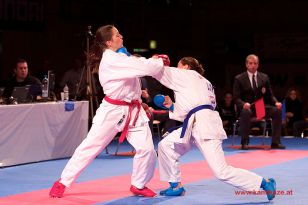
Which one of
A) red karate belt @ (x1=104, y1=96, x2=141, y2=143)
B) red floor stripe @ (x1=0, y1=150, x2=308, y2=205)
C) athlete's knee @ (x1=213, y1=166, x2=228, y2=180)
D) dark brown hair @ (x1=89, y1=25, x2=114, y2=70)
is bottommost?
red floor stripe @ (x1=0, y1=150, x2=308, y2=205)

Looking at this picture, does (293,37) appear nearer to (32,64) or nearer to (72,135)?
(32,64)

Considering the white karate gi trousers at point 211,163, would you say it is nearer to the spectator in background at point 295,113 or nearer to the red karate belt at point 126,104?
the red karate belt at point 126,104

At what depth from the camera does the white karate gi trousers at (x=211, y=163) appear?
5.33m

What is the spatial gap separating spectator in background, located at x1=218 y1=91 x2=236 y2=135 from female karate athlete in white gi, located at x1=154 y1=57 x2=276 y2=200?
630 centimetres

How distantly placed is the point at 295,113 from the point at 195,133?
704 cm

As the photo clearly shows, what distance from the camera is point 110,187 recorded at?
253 inches

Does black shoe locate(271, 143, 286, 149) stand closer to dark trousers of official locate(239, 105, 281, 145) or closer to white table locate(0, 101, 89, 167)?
dark trousers of official locate(239, 105, 281, 145)

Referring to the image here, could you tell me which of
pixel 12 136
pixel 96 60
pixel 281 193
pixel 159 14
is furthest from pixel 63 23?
pixel 281 193

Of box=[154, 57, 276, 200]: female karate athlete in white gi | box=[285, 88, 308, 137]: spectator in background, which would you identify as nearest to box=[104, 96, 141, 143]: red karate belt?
box=[154, 57, 276, 200]: female karate athlete in white gi

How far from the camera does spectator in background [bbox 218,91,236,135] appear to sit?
12.2 metres

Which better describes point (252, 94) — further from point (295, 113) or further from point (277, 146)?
point (295, 113)

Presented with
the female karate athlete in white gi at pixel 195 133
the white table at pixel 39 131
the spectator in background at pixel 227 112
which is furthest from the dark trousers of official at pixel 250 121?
the female karate athlete in white gi at pixel 195 133

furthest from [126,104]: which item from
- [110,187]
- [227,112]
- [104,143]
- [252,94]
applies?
[227,112]

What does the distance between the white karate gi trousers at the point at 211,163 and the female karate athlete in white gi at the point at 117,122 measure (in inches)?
4.9
